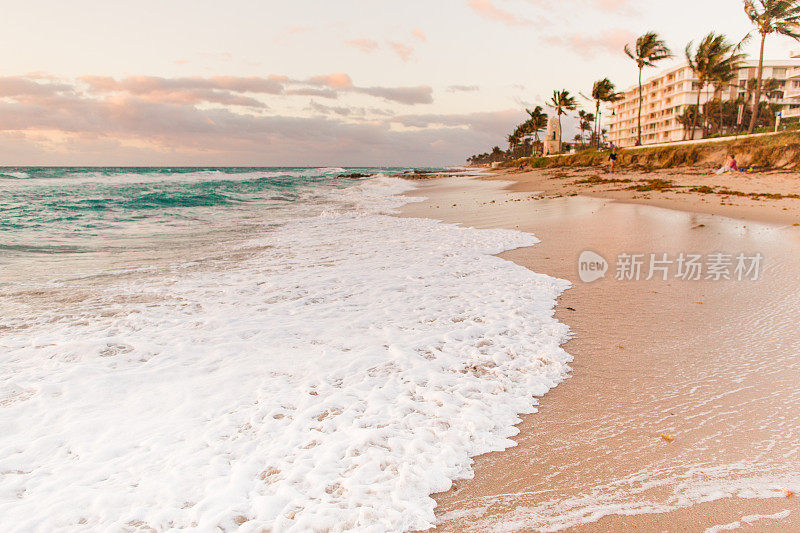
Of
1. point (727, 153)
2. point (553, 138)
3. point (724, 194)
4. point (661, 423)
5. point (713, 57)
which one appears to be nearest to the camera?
point (661, 423)

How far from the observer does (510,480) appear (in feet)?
8.45

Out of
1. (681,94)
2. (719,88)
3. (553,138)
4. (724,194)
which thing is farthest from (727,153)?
(681,94)

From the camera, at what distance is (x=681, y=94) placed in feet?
244

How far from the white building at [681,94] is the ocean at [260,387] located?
267 feet

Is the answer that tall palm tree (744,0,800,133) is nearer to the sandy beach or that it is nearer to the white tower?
the sandy beach

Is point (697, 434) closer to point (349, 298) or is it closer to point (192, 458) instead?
point (192, 458)

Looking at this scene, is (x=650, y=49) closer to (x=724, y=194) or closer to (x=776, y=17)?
(x=776, y=17)

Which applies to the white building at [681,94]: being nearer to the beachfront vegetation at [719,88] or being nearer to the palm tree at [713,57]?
the beachfront vegetation at [719,88]

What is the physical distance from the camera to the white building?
236 ft

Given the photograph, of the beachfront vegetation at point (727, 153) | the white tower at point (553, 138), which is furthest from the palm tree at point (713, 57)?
the white tower at point (553, 138)

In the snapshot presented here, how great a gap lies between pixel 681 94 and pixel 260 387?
307ft

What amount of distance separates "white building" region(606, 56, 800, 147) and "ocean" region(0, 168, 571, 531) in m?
81.3

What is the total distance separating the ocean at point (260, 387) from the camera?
2443mm

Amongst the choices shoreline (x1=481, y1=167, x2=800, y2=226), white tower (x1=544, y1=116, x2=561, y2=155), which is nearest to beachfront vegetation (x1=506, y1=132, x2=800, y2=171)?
shoreline (x1=481, y1=167, x2=800, y2=226)
